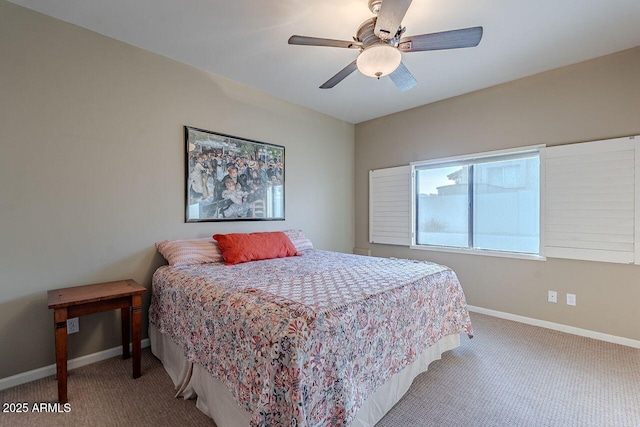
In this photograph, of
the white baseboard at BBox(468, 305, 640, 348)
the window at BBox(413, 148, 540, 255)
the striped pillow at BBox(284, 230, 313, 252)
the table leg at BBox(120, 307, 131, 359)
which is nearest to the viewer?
the table leg at BBox(120, 307, 131, 359)

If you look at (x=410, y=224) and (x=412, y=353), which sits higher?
(x=410, y=224)

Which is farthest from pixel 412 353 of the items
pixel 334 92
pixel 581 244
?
pixel 334 92

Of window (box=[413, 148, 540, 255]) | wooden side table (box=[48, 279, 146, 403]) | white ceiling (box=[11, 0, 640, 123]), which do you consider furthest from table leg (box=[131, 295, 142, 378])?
window (box=[413, 148, 540, 255])

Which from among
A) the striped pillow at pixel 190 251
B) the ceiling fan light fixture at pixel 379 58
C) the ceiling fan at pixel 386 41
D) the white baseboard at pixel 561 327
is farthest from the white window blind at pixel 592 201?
the striped pillow at pixel 190 251

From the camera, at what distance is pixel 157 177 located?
2633mm

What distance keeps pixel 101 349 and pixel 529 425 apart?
311cm

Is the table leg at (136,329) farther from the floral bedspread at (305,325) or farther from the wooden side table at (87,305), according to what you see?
the floral bedspread at (305,325)

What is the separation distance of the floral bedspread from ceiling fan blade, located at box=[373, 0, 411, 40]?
159cm

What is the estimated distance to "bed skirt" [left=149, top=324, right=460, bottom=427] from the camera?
1494mm

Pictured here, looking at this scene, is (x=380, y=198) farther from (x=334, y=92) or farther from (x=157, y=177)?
(x=157, y=177)

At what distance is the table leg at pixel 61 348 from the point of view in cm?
173

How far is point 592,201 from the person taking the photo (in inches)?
106

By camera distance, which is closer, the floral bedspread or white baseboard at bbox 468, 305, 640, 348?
the floral bedspread

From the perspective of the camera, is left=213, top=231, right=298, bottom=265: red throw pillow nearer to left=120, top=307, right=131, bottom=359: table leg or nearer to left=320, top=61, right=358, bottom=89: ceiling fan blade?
left=120, top=307, right=131, bottom=359: table leg
